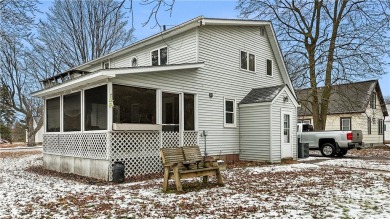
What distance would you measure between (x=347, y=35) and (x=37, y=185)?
64.7 feet

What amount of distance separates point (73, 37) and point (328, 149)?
916 inches

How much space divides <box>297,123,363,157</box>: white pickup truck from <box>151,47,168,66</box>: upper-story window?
30.3 ft

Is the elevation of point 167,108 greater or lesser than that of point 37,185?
greater

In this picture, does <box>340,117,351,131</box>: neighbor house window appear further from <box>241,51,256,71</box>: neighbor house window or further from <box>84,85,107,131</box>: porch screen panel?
<box>84,85,107,131</box>: porch screen panel

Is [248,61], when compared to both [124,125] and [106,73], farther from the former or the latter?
[106,73]

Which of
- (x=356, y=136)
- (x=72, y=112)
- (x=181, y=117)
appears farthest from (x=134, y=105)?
(x=356, y=136)

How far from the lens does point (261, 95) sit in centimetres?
1485

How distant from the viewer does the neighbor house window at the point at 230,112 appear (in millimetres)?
14609

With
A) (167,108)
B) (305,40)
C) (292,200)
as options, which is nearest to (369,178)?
(292,200)

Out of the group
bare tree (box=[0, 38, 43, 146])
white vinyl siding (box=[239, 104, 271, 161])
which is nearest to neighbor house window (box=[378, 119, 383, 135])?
white vinyl siding (box=[239, 104, 271, 161])

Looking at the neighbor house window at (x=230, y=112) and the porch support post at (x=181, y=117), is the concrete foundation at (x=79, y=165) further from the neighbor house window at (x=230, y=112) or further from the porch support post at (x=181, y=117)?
the neighbor house window at (x=230, y=112)

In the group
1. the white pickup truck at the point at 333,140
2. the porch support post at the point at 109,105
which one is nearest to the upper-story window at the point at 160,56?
the porch support post at the point at 109,105

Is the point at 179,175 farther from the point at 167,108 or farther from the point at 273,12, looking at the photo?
the point at 273,12

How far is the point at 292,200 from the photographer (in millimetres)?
6875
